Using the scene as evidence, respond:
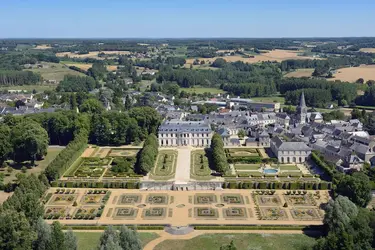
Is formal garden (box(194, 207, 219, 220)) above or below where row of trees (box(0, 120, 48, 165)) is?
below

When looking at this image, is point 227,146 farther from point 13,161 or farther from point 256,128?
point 13,161

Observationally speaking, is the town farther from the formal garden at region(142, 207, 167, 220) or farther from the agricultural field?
the agricultural field

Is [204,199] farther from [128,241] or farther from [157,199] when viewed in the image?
[128,241]

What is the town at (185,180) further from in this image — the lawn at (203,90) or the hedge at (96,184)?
the lawn at (203,90)

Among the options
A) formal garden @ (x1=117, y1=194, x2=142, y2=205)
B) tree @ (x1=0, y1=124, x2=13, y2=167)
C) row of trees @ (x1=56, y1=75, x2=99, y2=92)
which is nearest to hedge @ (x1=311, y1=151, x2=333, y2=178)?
formal garden @ (x1=117, y1=194, x2=142, y2=205)

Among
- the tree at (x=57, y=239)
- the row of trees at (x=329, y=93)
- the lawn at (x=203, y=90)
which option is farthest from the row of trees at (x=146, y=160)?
the lawn at (x=203, y=90)

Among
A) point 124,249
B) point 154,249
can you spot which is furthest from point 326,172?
point 124,249
